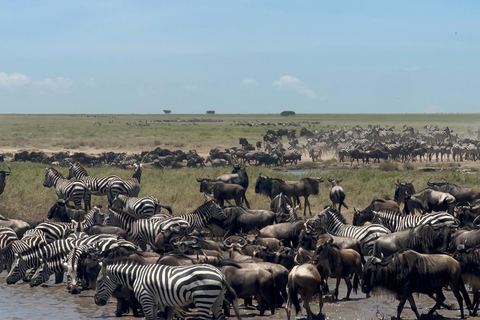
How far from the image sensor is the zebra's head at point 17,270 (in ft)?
44.7

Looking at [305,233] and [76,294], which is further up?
[305,233]

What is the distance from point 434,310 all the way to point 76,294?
628 centimetres

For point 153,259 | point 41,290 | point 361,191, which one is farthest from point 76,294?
point 361,191

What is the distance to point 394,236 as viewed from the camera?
43.7 feet

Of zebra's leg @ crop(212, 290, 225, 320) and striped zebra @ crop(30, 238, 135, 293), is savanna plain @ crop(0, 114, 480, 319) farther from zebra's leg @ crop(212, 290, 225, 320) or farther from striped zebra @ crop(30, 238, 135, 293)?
zebra's leg @ crop(212, 290, 225, 320)

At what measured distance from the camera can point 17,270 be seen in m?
13.7

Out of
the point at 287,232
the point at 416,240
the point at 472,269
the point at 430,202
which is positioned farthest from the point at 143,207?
the point at 472,269

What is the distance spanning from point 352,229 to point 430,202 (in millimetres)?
5072

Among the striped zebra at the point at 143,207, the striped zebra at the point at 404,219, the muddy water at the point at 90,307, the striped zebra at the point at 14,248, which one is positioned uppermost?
the striped zebra at the point at 404,219

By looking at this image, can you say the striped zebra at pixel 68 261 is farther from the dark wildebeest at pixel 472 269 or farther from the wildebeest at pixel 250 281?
the dark wildebeest at pixel 472 269

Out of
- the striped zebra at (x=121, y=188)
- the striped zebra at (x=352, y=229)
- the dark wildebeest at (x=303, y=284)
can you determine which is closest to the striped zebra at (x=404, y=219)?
the striped zebra at (x=352, y=229)

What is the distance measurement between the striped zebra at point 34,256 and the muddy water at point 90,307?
1.15 ft

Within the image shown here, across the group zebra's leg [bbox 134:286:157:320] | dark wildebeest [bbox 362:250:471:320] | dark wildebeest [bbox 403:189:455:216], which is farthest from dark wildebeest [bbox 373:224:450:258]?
dark wildebeest [bbox 403:189:455:216]

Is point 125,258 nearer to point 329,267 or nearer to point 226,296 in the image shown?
point 226,296
